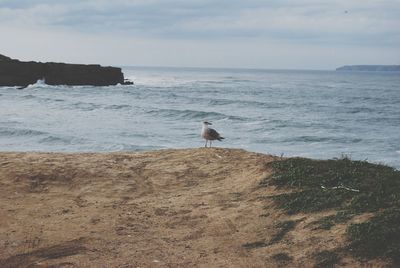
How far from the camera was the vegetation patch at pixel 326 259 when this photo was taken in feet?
18.3

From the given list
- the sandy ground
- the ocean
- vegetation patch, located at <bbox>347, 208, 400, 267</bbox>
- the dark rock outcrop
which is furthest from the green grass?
the dark rock outcrop

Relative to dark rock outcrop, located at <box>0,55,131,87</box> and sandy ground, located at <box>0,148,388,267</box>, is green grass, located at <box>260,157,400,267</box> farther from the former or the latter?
dark rock outcrop, located at <box>0,55,131,87</box>

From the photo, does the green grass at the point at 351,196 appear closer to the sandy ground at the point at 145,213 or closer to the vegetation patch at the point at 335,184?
the vegetation patch at the point at 335,184

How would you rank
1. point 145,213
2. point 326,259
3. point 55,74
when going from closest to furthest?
point 326,259
point 145,213
point 55,74

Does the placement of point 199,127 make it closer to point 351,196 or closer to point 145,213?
point 145,213

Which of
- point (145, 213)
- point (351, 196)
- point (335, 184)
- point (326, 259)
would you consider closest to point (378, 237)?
point (326, 259)

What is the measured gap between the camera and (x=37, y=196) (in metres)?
8.57

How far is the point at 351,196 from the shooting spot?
7.21m

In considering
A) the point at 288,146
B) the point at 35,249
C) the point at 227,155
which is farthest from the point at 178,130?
the point at 35,249

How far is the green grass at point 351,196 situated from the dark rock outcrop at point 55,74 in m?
56.4

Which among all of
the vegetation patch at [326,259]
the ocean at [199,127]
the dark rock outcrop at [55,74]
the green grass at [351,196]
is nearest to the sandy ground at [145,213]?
the vegetation patch at [326,259]

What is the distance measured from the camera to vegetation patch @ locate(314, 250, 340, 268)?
5575mm

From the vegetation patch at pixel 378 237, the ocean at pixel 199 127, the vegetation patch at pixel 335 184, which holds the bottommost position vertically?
the ocean at pixel 199 127

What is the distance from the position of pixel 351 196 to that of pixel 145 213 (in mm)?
3122
